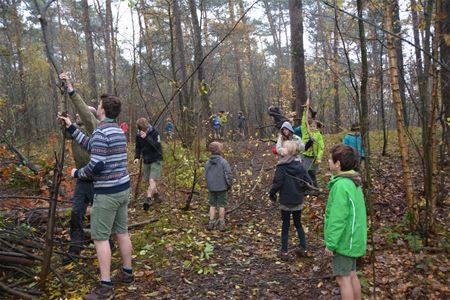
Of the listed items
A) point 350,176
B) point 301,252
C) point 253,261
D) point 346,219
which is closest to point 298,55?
point 301,252

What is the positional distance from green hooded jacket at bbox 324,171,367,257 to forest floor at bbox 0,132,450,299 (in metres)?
0.53

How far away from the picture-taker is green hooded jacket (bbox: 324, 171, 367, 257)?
3.14 m

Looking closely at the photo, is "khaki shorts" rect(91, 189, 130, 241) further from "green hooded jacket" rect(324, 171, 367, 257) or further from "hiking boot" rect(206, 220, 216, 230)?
"hiking boot" rect(206, 220, 216, 230)

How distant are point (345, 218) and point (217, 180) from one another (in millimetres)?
3223

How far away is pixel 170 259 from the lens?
15.9 ft

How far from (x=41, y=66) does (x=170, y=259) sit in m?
17.7

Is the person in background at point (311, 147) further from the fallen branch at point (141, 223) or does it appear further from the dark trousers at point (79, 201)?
the dark trousers at point (79, 201)

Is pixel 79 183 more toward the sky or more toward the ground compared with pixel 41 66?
more toward the ground

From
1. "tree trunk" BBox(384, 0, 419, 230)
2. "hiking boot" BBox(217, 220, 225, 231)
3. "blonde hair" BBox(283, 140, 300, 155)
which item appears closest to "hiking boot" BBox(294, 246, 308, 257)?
"blonde hair" BBox(283, 140, 300, 155)

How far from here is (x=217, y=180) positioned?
20.1 ft

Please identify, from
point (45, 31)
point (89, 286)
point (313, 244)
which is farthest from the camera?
point (313, 244)

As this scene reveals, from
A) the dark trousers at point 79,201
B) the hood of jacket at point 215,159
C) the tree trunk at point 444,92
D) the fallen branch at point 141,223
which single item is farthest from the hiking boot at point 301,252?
the dark trousers at point 79,201

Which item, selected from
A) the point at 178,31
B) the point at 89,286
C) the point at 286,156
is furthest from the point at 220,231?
the point at 178,31

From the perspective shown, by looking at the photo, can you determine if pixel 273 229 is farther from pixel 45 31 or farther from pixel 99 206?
pixel 45 31
